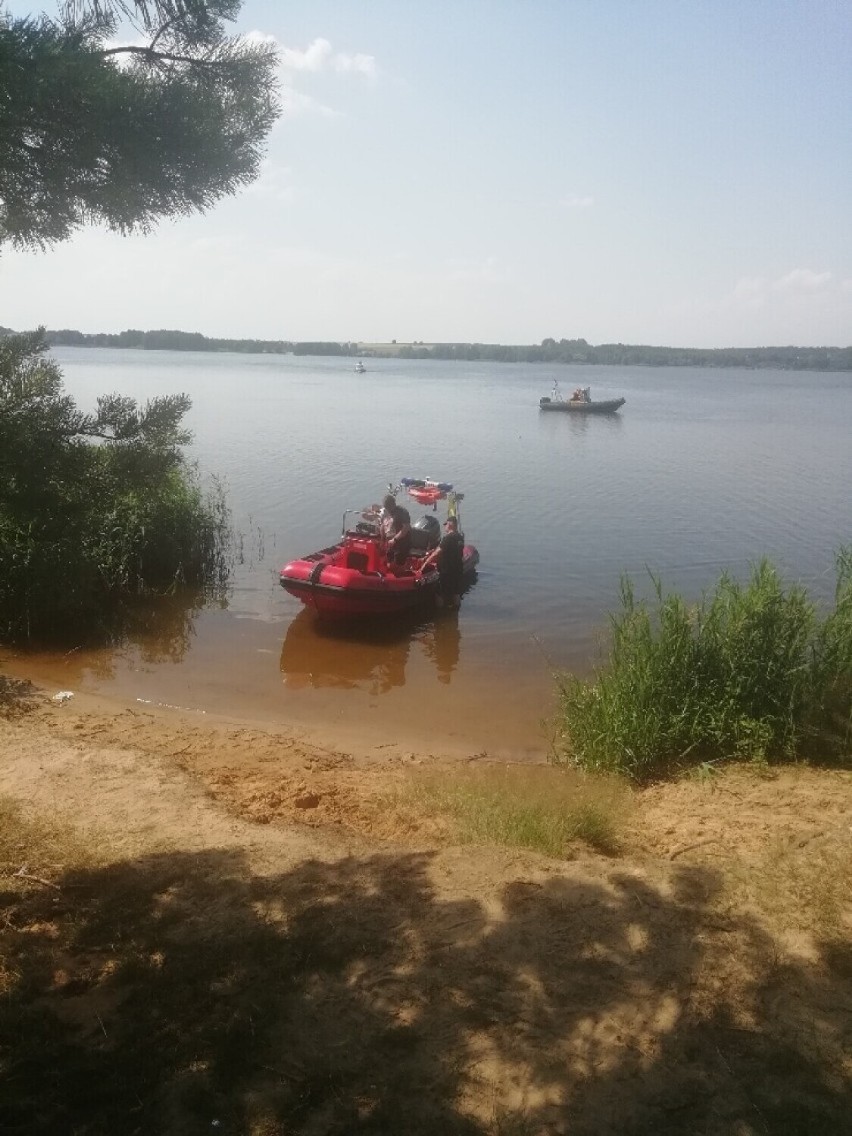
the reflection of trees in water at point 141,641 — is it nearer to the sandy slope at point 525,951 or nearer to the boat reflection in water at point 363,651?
the boat reflection in water at point 363,651

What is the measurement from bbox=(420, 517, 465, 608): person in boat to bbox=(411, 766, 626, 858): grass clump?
17.3 ft

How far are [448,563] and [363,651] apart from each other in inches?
77.5

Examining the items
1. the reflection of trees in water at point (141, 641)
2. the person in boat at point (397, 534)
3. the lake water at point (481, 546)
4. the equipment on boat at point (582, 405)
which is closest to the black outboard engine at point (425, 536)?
the lake water at point (481, 546)

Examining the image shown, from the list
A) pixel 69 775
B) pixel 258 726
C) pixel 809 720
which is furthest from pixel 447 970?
pixel 258 726

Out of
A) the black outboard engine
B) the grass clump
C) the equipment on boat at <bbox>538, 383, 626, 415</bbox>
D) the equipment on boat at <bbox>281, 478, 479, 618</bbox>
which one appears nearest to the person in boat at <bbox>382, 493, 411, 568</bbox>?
the equipment on boat at <bbox>281, 478, 479, 618</bbox>

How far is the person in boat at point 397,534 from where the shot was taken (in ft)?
37.6

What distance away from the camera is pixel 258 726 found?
8219 mm

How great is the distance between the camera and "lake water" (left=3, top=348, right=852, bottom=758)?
9188 mm

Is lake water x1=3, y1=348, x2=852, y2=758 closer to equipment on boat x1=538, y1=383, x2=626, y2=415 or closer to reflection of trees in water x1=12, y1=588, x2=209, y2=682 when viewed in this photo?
reflection of trees in water x1=12, y1=588, x2=209, y2=682

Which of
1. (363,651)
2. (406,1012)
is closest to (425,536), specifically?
(363,651)

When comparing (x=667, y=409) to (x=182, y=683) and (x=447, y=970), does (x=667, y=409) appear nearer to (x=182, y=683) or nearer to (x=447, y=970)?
(x=182, y=683)

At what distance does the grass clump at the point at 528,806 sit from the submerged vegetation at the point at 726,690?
386 mm

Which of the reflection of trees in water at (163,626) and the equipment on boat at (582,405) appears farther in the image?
the equipment on boat at (582,405)

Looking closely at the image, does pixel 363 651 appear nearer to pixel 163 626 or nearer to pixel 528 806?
pixel 163 626
